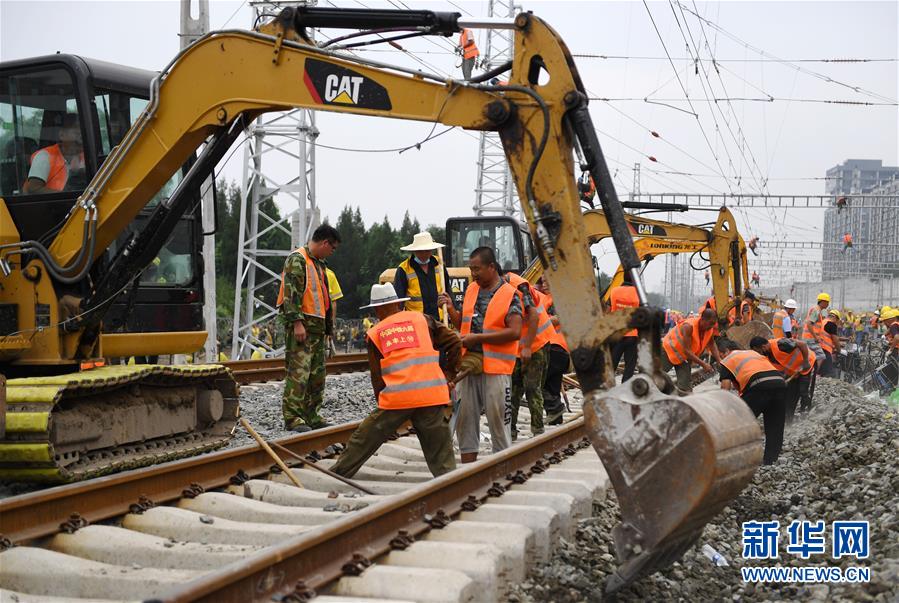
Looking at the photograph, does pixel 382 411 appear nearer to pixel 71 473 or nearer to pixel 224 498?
pixel 224 498

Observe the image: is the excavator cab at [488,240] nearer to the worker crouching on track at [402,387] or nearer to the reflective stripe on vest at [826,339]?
the reflective stripe on vest at [826,339]

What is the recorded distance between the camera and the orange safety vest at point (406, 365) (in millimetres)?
7352

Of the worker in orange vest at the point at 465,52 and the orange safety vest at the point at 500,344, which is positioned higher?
the worker in orange vest at the point at 465,52

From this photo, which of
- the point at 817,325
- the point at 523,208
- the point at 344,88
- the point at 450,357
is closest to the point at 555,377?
the point at 450,357

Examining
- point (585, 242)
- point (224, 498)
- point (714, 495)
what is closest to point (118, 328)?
point (224, 498)

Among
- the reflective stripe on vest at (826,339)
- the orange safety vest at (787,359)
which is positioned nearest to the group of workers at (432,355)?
the orange safety vest at (787,359)

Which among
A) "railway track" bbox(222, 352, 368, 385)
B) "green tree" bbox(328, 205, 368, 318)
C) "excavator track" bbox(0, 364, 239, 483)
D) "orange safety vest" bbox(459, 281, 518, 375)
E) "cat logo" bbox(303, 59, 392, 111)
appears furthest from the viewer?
"green tree" bbox(328, 205, 368, 318)

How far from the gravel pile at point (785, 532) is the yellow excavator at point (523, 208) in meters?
0.41

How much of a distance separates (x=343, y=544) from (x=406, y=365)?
7.63 feet

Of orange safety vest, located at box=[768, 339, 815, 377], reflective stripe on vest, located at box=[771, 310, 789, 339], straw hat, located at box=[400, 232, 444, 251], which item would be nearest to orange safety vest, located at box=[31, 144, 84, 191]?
straw hat, located at box=[400, 232, 444, 251]

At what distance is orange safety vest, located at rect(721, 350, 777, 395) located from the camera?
10656 millimetres

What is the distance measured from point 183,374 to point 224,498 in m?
2.52

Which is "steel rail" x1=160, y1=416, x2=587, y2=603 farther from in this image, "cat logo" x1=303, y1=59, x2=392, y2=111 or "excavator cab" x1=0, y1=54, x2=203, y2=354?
"excavator cab" x1=0, y1=54, x2=203, y2=354

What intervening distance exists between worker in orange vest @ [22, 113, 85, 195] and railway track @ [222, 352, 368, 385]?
5.94 meters
